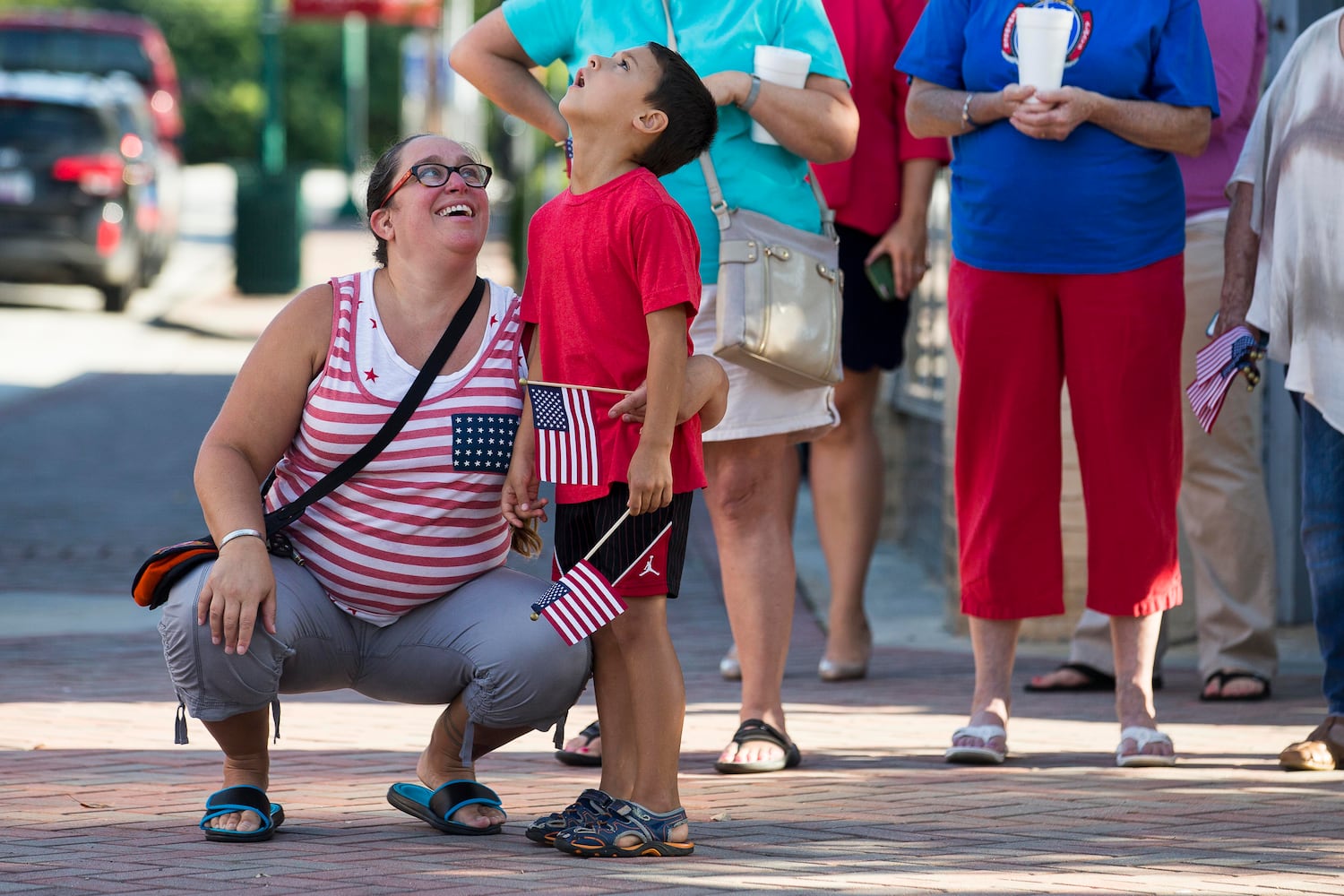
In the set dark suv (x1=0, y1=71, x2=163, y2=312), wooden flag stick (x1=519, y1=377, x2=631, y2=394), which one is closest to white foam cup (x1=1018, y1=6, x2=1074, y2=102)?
wooden flag stick (x1=519, y1=377, x2=631, y2=394)

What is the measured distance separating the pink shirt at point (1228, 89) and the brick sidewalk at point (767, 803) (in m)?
1.47

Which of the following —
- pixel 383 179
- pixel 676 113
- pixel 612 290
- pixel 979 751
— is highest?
pixel 676 113

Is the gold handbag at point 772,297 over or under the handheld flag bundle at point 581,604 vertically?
over

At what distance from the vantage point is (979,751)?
4859mm

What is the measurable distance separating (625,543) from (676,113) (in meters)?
→ 0.83

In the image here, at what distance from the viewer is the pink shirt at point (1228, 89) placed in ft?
18.7

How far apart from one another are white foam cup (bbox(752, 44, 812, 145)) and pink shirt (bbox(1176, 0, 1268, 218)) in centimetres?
157

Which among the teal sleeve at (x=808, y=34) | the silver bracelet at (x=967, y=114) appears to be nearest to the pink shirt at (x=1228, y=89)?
the silver bracelet at (x=967, y=114)

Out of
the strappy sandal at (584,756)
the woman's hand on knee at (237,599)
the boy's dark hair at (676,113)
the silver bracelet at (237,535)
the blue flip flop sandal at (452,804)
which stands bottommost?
the strappy sandal at (584,756)

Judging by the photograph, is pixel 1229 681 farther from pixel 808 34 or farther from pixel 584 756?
pixel 808 34

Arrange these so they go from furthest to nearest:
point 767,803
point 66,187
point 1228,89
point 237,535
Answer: point 66,187
point 1228,89
point 767,803
point 237,535

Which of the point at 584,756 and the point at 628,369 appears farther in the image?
the point at 584,756

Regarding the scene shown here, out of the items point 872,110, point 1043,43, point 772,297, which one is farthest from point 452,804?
point 872,110

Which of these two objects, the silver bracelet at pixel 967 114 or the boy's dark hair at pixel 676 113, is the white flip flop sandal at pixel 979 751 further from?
the boy's dark hair at pixel 676 113
